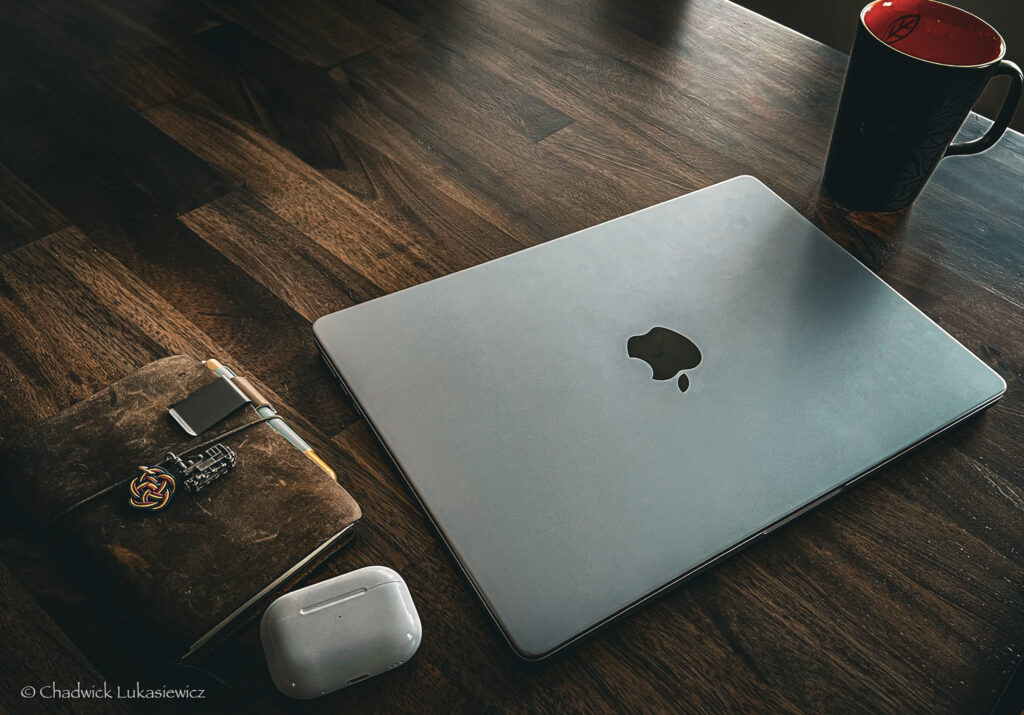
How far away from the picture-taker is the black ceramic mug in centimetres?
79

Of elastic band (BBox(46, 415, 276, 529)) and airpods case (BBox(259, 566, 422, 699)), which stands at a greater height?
elastic band (BBox(46, 415, 276, 529))

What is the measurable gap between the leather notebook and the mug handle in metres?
0.79

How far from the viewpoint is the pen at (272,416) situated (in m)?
0.63

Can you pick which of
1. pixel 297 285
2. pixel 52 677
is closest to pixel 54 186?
pixel 297 285

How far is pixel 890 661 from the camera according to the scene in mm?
590

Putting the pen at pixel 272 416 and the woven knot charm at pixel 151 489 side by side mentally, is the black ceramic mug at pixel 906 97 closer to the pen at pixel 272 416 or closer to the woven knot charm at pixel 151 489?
the pen at pixel 272 416

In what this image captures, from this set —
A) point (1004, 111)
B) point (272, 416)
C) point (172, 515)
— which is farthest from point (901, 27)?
point (172, 515)

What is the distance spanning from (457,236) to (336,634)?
0.50 meters

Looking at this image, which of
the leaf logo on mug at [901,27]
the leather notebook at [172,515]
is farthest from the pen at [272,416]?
the leaf logo on mug at [901,27]

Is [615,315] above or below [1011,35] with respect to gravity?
above

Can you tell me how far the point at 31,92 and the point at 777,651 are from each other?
A: 112cm

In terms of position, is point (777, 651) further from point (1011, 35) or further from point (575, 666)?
point (1011, 35)

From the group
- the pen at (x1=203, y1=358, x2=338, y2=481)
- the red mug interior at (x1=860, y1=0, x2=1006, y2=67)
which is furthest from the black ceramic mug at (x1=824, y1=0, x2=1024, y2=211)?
the pen at (x1=203, y1=358, x2=338, y2=481)

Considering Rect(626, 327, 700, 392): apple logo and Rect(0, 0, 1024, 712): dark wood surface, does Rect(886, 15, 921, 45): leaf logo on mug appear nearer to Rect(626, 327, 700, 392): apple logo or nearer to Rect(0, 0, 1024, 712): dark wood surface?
Rect(0, 0, 1024, 712): dark wood surface
